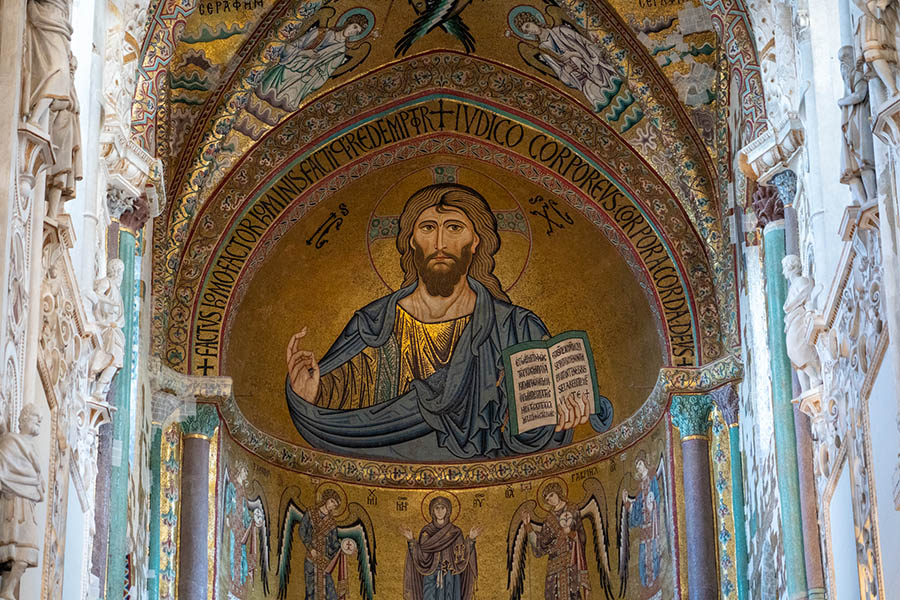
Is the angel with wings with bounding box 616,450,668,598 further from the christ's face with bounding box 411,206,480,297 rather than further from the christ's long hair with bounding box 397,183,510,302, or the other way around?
the christ's face with bounding box 411,206,480,297

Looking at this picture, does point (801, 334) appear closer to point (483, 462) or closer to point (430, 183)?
point (483, 462)

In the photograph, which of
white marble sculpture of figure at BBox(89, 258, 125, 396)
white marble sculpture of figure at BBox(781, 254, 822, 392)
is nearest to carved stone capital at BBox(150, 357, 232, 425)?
white marble sculpture of figure at BBox(89, 258, 125, 396)

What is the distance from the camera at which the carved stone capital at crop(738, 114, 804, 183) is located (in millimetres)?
14852

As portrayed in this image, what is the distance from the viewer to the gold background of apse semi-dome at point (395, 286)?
21.0 metres

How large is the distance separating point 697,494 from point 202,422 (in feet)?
17.8

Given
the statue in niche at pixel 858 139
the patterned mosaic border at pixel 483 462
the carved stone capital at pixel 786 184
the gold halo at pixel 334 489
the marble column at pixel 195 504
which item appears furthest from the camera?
the gold halo at pixel 334 489

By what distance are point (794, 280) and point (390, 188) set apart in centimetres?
840

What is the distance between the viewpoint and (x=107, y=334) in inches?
579

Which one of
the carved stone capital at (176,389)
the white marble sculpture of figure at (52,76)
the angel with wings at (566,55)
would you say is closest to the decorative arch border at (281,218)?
the carved stone capital at (176,389)

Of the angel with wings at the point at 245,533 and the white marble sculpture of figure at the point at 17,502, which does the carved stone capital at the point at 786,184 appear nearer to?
the angel with wings at the point at 245,533

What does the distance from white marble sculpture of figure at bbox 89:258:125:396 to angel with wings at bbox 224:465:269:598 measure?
5.27m

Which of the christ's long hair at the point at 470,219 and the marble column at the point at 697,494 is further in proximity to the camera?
the christ's long hair at the point at 470,219

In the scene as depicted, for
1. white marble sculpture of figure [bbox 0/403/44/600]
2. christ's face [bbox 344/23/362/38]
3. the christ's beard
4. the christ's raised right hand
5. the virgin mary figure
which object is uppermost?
christ's face [bbox 344/23/362/38]

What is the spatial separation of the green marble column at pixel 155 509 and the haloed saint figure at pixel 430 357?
2.85 meters
